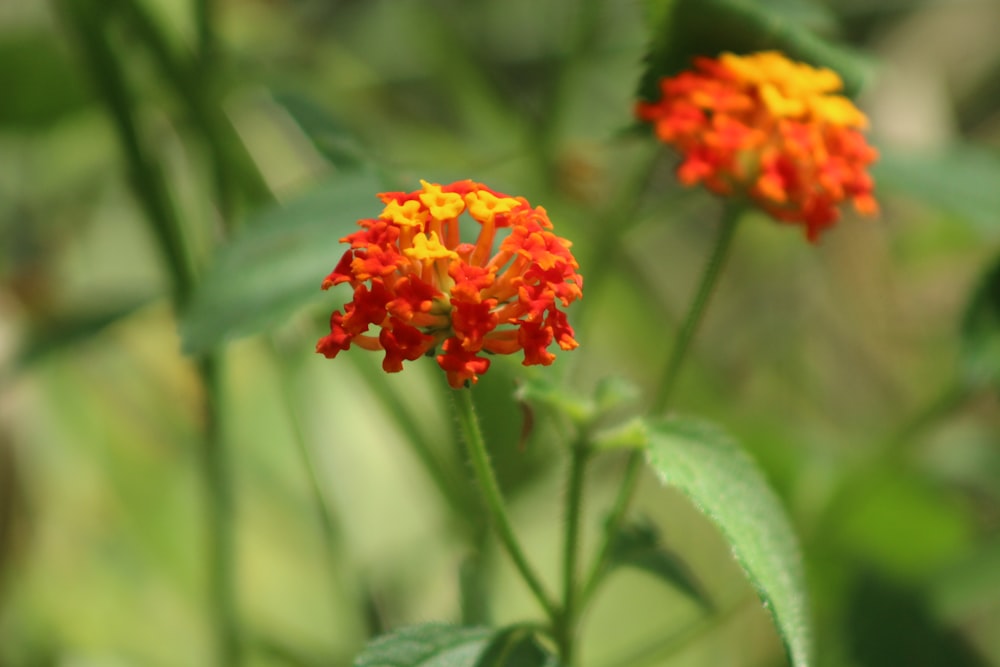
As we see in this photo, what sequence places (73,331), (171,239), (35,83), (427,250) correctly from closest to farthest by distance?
1. (427,250)
2. (171,239)
3. (73,331)
4. (35,83)

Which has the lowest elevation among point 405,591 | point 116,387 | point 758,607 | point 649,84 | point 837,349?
point 758,607

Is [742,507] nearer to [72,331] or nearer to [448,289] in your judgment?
[448,289]

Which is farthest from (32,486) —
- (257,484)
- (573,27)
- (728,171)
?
(728,171)

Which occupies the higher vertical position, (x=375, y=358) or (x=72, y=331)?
(x=72, y=331)

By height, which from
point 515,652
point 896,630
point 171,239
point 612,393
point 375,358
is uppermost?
point 171,239

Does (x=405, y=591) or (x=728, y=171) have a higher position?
(x=728, y=171)

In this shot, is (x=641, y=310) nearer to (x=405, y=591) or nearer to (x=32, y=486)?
(x=405, y=591)

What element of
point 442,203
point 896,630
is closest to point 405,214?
point 442,203

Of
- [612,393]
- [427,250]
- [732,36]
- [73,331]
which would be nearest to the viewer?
[427,250]

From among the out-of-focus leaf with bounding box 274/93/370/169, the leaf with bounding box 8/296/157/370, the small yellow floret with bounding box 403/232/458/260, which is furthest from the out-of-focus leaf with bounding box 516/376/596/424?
the leaf with bounding box 8/296/157/370
